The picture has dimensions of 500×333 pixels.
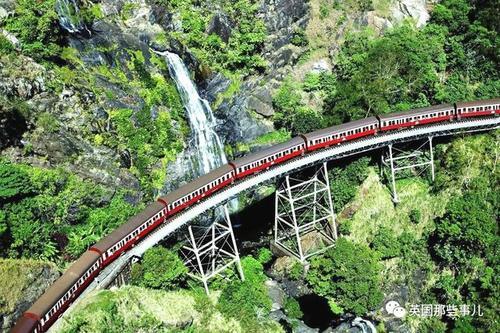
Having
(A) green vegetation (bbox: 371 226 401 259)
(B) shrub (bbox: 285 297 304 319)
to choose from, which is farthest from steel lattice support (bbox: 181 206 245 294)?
(A) green vegetation (bbox: 371 226 401 259)

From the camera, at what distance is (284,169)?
149 ft

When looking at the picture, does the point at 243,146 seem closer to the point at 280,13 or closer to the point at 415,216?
the point at 280,13

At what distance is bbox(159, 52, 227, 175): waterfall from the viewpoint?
172 ft

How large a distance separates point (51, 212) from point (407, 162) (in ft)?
102

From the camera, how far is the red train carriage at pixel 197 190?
136ft

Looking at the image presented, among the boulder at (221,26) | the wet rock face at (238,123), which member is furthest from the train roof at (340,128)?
the boulder at (221,26)

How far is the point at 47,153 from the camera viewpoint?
44844 mm

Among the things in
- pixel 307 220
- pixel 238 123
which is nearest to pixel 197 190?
pixel 307 220

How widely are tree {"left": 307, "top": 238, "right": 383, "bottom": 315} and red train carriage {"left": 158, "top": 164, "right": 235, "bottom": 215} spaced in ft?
31.7

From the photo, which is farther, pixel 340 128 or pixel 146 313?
pixel 340 128

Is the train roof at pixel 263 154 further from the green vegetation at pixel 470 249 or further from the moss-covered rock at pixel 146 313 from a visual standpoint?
the green vegetation at pixel 470 249

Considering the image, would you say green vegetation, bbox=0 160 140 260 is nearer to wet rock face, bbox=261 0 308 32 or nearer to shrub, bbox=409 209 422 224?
shrub, bbox=409 209 422 224

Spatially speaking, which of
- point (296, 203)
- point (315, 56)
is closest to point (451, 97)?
point (315, 56)

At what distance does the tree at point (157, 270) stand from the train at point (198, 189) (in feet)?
4.87
